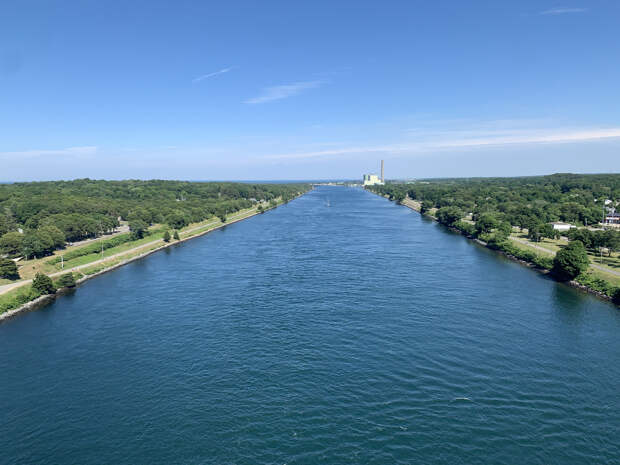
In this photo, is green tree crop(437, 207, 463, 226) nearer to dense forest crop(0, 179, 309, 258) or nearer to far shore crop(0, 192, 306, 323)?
far shore crop(0, 192, 306, 323)

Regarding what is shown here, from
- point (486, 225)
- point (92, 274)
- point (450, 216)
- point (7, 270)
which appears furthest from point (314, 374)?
point (450, 216)

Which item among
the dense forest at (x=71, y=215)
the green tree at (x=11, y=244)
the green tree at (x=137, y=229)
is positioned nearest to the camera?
the green tree at (x=11, y=244)

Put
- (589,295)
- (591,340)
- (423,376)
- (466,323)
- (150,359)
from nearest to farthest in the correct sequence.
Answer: (423,376), (150,359), (591,340), (466,323), (589,295)

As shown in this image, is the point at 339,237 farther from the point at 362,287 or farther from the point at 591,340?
the point at 591,340

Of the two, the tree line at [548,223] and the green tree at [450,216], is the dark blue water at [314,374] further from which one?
the green tree at [450,216]

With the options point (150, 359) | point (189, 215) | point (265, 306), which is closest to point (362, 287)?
point (265, 306)

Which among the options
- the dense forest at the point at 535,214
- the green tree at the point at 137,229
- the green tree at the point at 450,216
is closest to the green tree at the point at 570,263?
the dense forest at the point at 535,214

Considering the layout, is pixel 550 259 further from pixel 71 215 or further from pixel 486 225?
pixel 71 215
